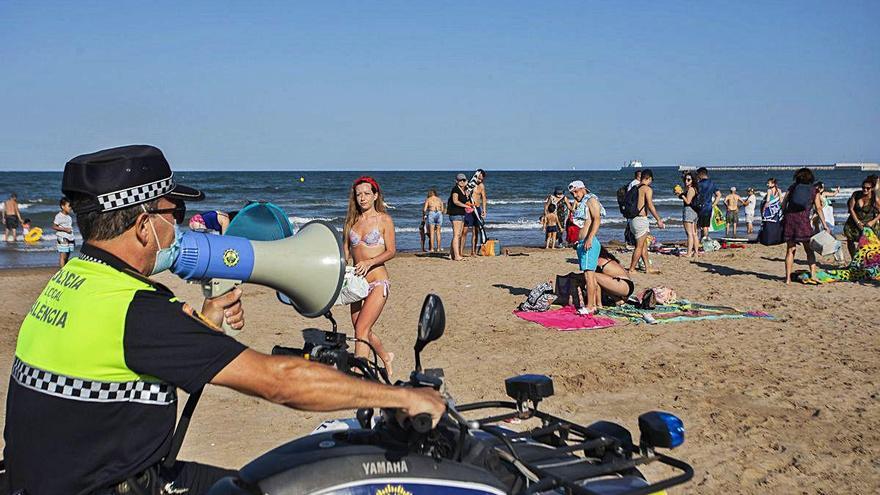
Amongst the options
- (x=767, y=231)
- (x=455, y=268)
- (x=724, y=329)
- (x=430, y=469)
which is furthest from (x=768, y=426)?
(x=455, y=268)

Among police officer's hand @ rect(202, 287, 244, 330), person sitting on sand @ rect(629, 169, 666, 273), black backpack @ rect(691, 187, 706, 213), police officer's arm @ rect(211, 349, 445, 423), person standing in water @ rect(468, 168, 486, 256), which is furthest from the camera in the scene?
person standing in water @ rect(468, 168, 486, 256)

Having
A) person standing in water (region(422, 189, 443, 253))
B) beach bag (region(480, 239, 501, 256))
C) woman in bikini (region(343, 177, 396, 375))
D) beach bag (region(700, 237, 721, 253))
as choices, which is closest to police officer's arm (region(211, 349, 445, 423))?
woman in bikini (region(343, 177, 396, 375))

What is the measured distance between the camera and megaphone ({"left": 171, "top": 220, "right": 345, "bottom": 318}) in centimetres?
288

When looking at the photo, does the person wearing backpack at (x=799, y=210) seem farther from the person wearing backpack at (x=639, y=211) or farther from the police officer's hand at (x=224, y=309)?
the police officer's hand at (x=224, y=309)

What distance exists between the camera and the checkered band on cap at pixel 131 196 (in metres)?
2.36

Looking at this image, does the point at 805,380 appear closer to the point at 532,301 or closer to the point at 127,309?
the point at 532,301

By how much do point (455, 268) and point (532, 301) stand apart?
516cm

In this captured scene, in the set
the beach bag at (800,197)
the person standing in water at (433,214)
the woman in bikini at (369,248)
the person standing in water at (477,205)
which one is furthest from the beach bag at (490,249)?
the woman in bikini at (369,248)

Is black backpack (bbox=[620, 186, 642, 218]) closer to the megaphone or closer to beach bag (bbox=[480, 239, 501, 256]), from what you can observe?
beach bag (bbox=[480, 239, 501, 256])

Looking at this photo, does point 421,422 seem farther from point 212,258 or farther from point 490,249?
point 490,249

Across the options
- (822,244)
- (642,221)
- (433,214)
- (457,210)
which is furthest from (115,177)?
(433,214)

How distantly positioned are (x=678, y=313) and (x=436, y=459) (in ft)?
29.1

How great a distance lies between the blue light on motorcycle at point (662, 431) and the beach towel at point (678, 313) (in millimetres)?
7614

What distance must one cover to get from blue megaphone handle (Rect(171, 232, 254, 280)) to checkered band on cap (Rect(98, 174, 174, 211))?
0.33 metres
